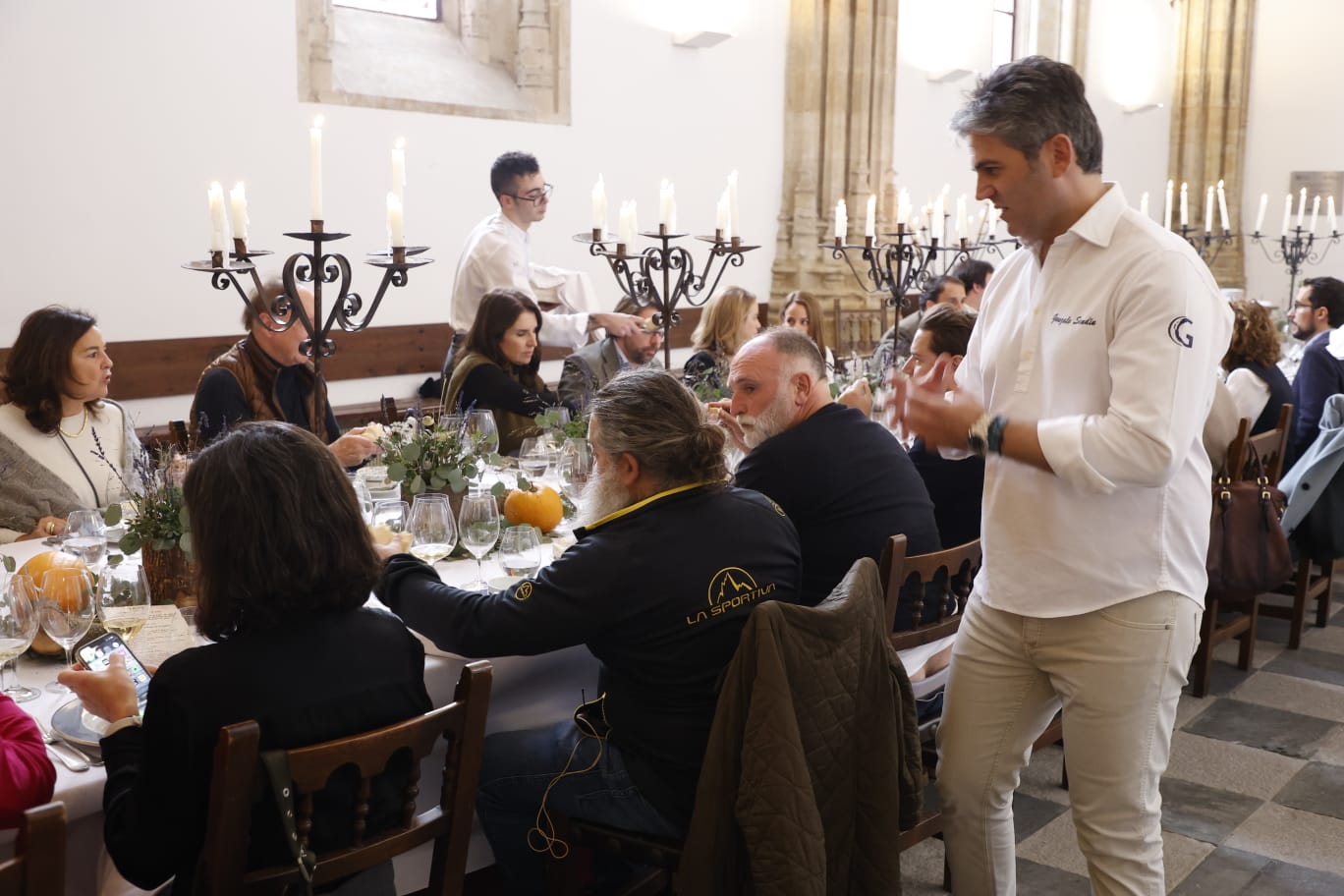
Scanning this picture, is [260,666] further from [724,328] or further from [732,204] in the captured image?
[732,204]

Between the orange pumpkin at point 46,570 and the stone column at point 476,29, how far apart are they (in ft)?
18.3

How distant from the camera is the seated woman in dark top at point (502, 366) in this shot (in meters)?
4.52

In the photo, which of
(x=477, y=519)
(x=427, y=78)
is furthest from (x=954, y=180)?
(x=477, y=519)

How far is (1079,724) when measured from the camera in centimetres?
209

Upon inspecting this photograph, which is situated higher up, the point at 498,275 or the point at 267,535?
the point at 498,275

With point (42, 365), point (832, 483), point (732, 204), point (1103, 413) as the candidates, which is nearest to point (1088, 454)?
point (1103, 413)

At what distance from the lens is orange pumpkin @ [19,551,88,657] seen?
6.90ft

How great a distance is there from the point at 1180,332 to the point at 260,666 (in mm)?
1415

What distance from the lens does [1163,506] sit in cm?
202

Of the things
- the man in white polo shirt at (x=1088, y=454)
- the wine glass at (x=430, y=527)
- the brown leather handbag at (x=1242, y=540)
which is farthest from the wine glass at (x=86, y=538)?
the brown leather handbag at (x=1242, y=540)

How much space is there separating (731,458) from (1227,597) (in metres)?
1.81

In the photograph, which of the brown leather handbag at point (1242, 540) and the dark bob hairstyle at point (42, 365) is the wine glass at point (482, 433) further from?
the brown leather handbag at point (1242, 540)

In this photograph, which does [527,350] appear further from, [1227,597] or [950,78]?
[950,78]

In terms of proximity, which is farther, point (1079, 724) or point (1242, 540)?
point (1242, 540)
